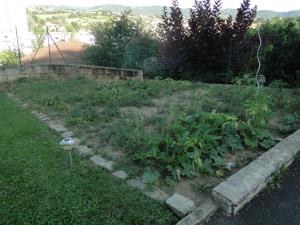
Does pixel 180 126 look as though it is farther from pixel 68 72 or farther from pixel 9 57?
pixel 9 57

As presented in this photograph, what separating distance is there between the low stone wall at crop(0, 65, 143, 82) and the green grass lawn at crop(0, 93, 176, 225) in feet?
14.6

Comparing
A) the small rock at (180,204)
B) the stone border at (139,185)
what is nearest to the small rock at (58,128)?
the stone border at (139,185)

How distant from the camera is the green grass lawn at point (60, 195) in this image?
1894 millimetres

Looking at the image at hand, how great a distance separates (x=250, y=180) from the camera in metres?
2.09

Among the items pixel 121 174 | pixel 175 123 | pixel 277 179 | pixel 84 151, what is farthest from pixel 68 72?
pixel 277 179

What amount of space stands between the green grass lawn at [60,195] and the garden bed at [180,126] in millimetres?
283

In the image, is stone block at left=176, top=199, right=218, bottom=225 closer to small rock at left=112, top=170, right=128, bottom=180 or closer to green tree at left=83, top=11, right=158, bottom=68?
small rock at left=112, top=170, right=128, bottom=180

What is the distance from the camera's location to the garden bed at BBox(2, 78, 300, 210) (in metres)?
2.40

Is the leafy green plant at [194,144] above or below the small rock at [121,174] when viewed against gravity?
above

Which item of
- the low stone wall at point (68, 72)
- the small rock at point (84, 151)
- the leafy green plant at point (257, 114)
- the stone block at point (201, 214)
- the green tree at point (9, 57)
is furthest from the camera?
the green tree at point (9, 57)

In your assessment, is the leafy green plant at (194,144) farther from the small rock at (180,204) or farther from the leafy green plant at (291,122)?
the leafy green plant at (291,122)

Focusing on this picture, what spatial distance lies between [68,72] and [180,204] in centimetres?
745

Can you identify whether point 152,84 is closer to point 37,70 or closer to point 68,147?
point 68,147

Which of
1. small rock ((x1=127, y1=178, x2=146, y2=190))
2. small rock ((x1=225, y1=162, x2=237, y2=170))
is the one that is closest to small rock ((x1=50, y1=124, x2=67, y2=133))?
small rock ((x1=127, y1=178, x2=146, y2=190))
